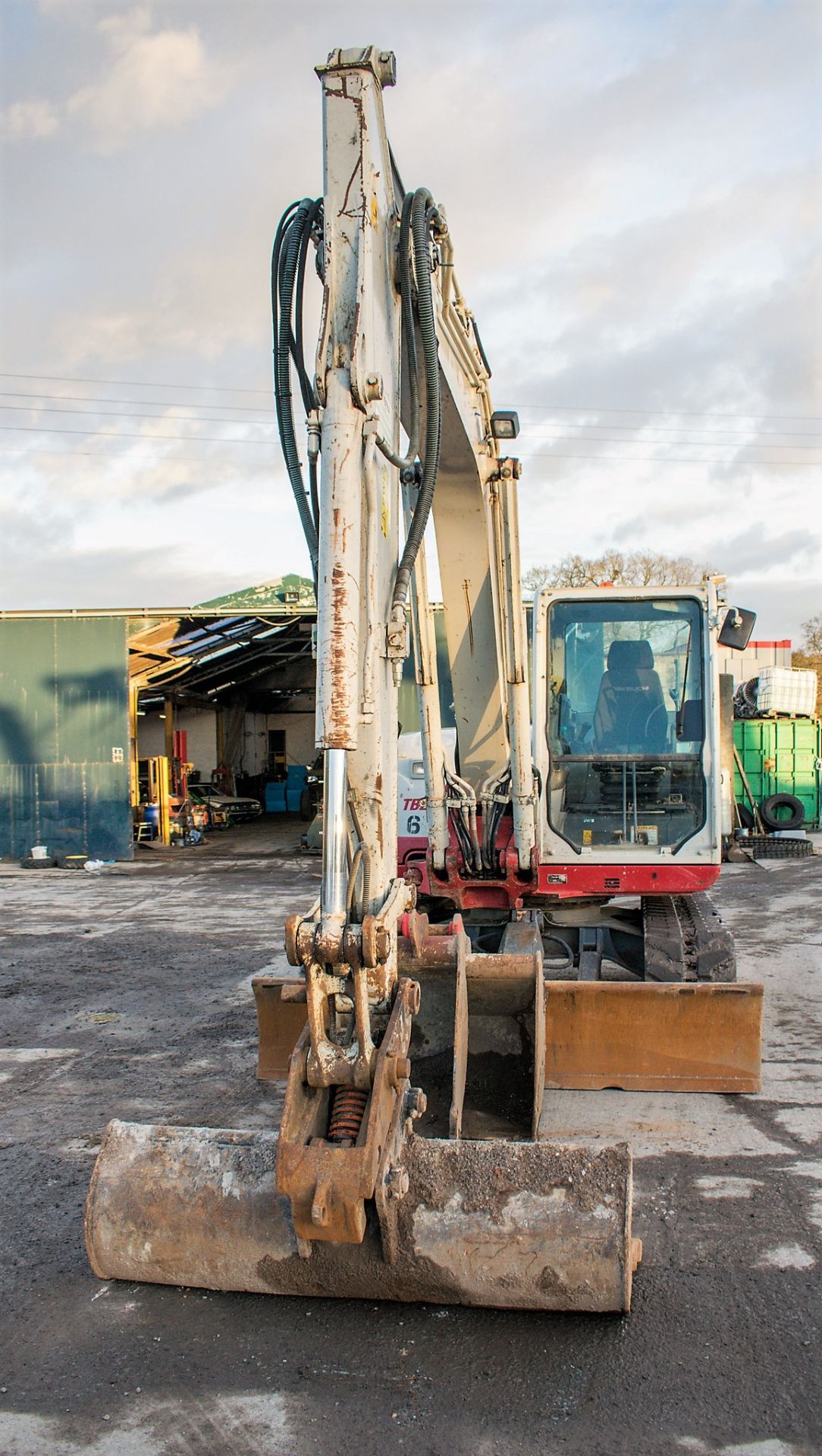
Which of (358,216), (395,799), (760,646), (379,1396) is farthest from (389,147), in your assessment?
(760,646)

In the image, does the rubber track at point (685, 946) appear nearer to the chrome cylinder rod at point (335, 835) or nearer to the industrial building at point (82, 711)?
the chrome cylinder rod at point (335, 835)

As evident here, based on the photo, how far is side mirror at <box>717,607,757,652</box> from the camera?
21.8 ft

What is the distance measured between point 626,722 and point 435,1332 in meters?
4.45

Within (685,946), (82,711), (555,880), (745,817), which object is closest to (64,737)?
(82,711)

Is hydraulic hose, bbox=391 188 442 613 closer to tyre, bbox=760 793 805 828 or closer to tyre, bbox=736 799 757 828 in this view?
tyre, bbox=736 799 757 828

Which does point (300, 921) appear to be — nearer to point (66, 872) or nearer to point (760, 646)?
point (66, 872)

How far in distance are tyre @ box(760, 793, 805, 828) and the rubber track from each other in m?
11.8

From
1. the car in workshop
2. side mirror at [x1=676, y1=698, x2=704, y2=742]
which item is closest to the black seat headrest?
side mirror at [x1=676, y1=698, x2=704, y2=742]

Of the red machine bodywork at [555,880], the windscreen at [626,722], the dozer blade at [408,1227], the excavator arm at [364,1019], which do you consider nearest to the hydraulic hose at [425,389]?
the excavator arm at [364,1019]

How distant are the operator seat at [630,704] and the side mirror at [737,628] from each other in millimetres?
545

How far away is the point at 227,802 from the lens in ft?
85.3

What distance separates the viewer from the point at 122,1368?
310 cm

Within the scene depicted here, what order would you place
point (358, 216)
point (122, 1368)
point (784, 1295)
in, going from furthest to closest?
1. point (358, 216)
2. point (784, 1295)
3. point (122, 1368)

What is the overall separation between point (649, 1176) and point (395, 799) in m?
1.94
